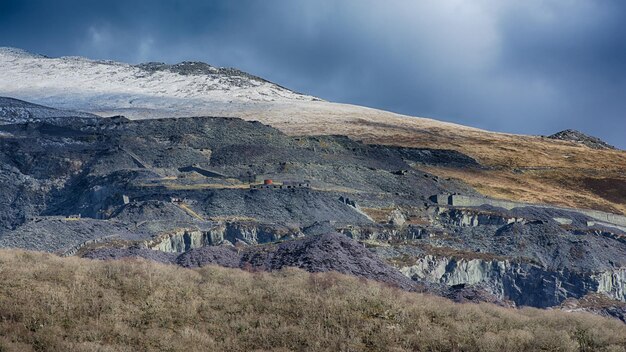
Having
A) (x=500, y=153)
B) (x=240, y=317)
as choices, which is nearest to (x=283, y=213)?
(x=240, y=317)

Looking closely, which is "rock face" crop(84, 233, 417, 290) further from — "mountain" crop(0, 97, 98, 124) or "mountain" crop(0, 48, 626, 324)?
"mountain" crop(0, 97, 98, 124)

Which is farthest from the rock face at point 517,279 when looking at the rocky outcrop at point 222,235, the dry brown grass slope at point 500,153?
the dry brown grass slope at point 500,153

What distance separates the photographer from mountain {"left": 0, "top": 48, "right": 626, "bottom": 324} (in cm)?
4806

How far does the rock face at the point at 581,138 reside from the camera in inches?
5677

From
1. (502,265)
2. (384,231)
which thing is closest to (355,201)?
(384,231)

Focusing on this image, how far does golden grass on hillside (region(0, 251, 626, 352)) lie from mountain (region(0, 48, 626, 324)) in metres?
7.23

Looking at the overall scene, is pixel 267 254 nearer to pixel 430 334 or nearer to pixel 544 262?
pixel 430 334

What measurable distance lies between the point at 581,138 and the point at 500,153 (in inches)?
1429

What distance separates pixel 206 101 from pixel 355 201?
81625 mm

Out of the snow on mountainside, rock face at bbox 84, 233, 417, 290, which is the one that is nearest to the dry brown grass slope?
the snow on mountainside

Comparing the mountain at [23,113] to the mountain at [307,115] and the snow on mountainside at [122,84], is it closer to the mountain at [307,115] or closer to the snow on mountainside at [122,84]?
the mountain at [307,115]

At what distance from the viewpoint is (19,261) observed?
1037 inches

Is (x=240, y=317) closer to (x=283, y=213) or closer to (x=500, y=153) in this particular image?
(x=283, y=213)

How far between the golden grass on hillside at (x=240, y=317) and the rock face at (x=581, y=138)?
123557mm
